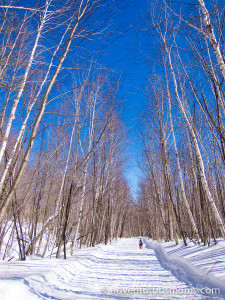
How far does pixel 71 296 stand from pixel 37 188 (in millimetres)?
4221

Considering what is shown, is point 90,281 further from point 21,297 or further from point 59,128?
point 59,128

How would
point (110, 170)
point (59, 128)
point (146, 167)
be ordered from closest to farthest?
point (59, 128) → point (110, 170) → point (146, 167)

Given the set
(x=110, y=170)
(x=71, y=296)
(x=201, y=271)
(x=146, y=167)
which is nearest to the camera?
(x=71, y=296)

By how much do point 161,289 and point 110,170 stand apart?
9442mm

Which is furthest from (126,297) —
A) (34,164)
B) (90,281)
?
(34,164)

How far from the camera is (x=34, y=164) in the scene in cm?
571

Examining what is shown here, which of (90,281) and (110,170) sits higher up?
(110,170)

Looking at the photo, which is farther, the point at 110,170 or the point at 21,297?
the point at 110,170

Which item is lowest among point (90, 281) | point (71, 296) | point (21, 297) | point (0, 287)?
point (90, 281)

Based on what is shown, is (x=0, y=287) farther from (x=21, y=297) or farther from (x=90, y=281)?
(x=90, y=281)

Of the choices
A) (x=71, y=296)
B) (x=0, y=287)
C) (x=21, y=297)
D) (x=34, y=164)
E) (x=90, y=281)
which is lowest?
(x=90, y=281)

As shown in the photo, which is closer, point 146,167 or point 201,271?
point 201,271

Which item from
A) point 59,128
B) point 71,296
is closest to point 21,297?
point 71,296

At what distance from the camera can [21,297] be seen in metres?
2.10
